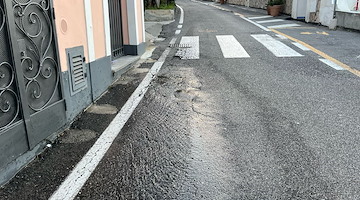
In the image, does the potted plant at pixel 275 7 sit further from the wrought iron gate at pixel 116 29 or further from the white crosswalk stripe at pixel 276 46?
the wrought iron gate at pixel 116 29

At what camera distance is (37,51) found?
3.47 meters

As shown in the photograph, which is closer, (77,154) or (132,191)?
(132,191)

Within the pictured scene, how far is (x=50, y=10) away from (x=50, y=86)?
2.76ft

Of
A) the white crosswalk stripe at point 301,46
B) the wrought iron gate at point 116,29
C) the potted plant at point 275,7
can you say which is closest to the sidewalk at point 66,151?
the wrought iron gate at point 116,29

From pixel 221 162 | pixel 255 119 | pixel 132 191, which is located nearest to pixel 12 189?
pixel 132 191

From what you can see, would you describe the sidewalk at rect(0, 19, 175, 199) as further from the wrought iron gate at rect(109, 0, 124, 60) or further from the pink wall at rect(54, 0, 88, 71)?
the wrought iron gate at rect(109, 0, 124, 60)

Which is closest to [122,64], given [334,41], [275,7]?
[334,41]

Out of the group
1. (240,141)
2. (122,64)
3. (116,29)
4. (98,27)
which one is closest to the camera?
(240,141)

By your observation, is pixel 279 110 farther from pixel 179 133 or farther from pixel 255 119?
pixel 179 133

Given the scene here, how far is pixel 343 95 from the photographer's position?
5.18 m

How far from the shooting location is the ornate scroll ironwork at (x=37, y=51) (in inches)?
127

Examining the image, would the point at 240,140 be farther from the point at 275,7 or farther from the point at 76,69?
the point at 275,7

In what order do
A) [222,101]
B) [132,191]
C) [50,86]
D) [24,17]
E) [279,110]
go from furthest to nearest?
1. [222,101]
2. [279,110]
3. [50,86]
4. [24,17]
5. [132,191]

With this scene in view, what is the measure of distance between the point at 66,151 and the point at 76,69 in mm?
1278
